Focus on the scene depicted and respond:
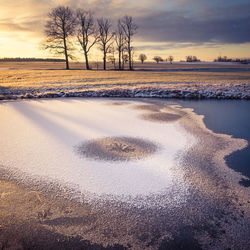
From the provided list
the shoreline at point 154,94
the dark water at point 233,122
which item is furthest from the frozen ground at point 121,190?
the shoreline at point 154,94

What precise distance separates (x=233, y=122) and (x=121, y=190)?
18.8ft

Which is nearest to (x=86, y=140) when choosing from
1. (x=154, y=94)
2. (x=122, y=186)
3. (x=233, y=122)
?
(x=122, y=186)

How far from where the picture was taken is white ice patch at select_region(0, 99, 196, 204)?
3.68 meters

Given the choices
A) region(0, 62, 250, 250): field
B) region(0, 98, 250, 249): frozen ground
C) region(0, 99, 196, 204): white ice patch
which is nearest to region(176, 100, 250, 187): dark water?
region(0, 62, 250, 250): field

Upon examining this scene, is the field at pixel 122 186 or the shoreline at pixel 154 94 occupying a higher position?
the shoreline at pixel 154 94

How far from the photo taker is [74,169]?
4160 millimetres

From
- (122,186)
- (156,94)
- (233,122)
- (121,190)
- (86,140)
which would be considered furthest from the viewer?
(156,94)

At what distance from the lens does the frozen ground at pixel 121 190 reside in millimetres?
2539

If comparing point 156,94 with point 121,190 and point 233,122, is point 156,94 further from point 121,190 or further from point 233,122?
point 121,190

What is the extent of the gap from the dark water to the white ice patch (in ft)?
3.66

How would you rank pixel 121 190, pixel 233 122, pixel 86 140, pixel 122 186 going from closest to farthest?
pixel 121 190 < pixel 122 186 < pixel 86 140 < pixel 233 122

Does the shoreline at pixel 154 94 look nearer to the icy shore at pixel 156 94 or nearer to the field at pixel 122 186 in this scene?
the icy shore at pixel 156 94

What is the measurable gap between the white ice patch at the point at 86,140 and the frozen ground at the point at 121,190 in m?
0.02

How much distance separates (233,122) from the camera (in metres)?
7.50
